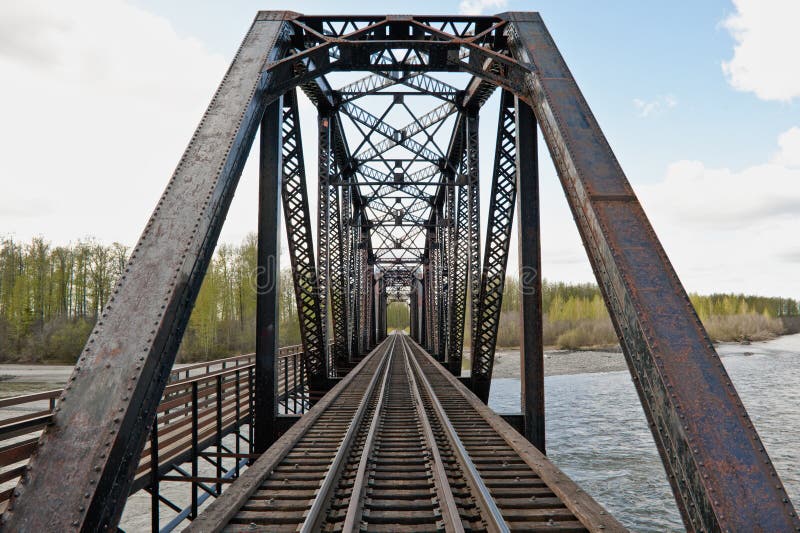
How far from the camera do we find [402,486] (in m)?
4.39

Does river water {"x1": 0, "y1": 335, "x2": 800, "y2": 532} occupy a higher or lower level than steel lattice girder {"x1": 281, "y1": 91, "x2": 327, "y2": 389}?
lower

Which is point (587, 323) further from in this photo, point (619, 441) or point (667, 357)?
point (667, 357)

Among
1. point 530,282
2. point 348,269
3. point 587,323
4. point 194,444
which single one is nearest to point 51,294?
point 348,269

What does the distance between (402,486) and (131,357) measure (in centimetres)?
271

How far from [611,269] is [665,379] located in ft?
3.30

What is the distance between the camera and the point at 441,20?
23.2 ft

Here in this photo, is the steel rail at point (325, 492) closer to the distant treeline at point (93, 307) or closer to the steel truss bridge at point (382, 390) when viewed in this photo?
the steel truss bridge at point (382, 390)

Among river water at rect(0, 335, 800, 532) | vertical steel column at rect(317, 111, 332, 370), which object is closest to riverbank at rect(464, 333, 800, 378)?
river water at rect(0, 335, 800, 532)

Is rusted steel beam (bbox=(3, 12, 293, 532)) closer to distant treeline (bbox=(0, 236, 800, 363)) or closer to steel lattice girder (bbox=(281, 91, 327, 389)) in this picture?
steel lattice girder (bbox=(281, 91, 327, 389))

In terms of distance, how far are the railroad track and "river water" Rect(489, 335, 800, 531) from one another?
501 cm

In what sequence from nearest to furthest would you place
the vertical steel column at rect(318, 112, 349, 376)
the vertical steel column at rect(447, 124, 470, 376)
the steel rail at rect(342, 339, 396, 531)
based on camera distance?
the steel rail at rect(342, 339, 396, 531)
the vertical steel column at rect(318, 112, 349, 376)
the vertical steel column at rect(447, 124, 470, 376)

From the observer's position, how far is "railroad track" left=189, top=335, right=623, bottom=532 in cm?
345

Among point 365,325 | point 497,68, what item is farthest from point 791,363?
point 497,68

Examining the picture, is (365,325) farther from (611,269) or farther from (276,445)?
(611,269)
